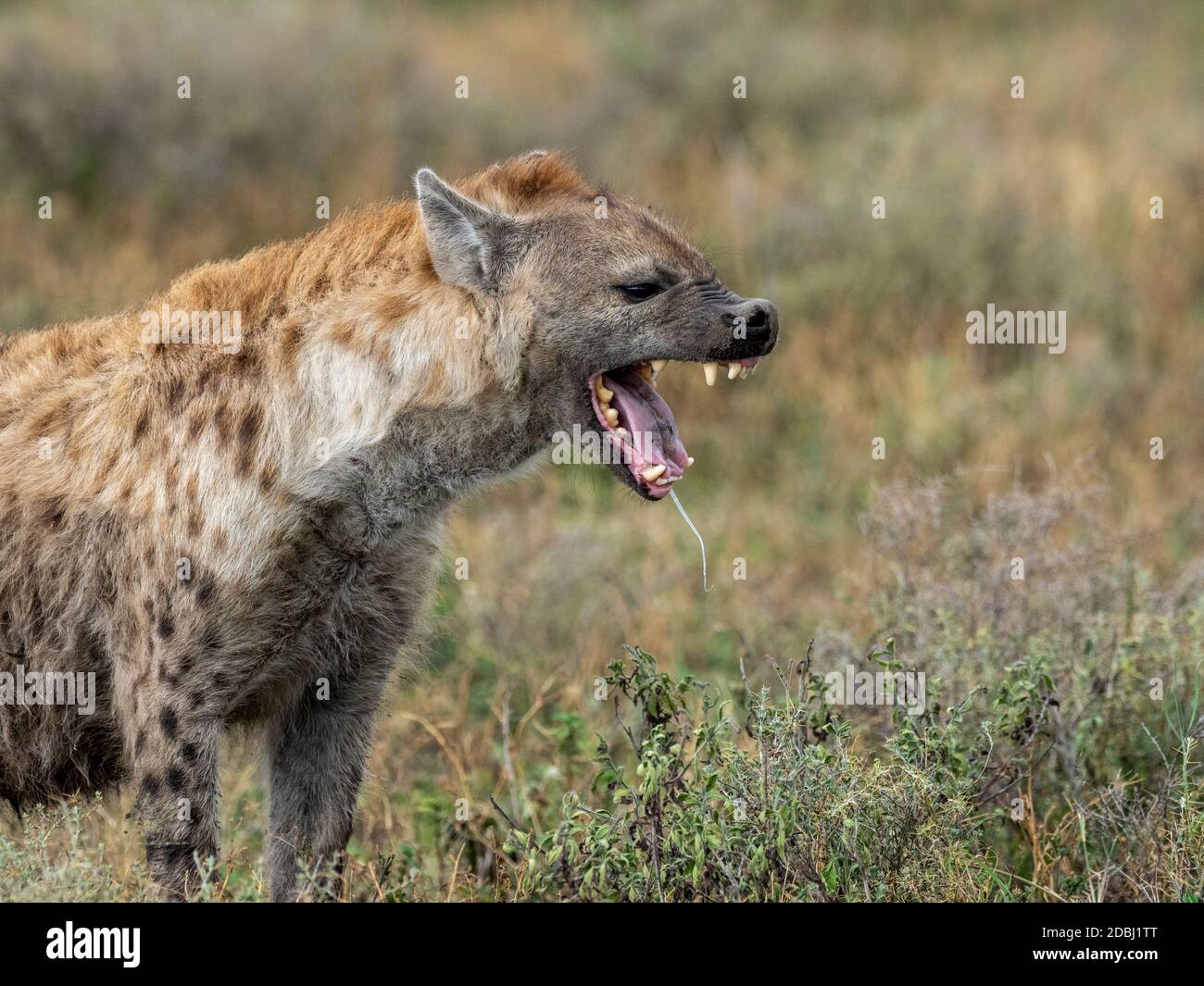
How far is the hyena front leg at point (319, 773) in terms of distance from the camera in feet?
14.1

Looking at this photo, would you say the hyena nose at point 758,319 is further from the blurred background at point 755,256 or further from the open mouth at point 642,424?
the blurred background at point 755,256

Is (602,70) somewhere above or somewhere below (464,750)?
above

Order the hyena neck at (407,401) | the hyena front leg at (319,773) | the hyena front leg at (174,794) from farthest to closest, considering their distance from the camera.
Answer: the hyena front leg at (319,773) < the hyena neck at (407,401) < the hyena front leg at (174,794)

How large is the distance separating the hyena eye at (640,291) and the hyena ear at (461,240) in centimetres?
30

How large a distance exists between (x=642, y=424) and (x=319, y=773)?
128 centimetres

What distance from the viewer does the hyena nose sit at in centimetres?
399

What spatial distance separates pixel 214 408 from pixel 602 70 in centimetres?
964

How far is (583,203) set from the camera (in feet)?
13.6

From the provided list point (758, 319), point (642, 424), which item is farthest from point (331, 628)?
point (758, 319)

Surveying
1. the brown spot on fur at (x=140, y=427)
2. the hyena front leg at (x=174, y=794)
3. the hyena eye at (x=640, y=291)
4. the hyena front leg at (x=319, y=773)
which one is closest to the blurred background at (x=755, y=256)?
the hyena front leg at (x=319, y=773)

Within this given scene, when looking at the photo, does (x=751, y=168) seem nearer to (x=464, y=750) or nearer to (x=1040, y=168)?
(x=1040, y=168)

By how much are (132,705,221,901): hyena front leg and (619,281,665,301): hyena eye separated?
144 centimetres

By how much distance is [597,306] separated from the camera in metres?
3.99

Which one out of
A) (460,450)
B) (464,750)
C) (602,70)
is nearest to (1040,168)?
(602,70)
